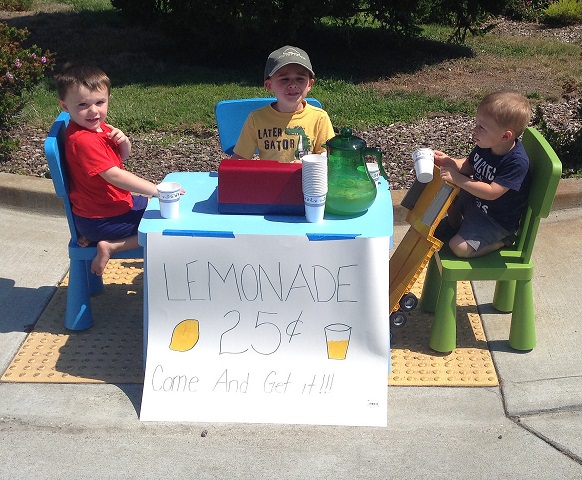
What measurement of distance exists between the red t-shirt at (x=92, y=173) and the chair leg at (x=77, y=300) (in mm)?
282

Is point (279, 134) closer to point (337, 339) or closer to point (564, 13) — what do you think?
point (337, 339)

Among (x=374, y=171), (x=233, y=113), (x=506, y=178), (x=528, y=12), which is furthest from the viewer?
(x=528, y=12)

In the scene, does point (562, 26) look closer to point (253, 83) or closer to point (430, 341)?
point (253, 83)

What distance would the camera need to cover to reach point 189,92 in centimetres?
743

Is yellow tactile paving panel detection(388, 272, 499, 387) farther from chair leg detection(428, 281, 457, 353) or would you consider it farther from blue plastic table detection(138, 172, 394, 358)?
blue plastic table detection(138, 172, 394, 358)

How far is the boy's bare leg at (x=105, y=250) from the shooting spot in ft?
11.9

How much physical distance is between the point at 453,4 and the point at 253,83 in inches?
95.8

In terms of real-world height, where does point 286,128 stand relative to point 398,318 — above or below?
above

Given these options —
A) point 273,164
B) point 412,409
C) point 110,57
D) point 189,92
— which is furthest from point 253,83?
point 412,409

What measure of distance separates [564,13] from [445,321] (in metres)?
8.84

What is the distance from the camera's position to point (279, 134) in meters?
3.84

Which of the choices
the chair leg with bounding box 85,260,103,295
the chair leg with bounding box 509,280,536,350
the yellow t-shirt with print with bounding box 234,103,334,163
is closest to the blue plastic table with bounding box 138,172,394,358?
the yellow t-shirt with print with bounding box 234,103,334,163

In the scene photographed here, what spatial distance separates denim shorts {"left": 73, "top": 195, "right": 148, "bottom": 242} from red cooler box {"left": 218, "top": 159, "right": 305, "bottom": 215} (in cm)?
61

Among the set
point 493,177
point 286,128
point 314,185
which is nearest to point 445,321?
point 493,177
